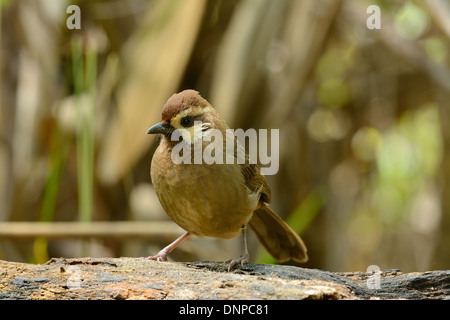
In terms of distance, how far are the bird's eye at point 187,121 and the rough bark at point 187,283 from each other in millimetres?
681

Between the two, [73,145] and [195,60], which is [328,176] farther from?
[73,145]

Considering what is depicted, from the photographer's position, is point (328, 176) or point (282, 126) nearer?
point (282, 126)

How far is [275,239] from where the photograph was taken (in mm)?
3768

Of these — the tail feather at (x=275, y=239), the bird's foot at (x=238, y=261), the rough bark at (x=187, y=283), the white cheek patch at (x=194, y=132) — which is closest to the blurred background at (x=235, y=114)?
the tail feather at (x=275, y=239)

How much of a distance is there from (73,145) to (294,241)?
90.6 inches

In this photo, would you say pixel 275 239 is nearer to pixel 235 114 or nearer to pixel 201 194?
pixel 201 194

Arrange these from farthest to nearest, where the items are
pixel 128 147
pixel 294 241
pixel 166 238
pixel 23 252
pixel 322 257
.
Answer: pixel 322 257, pixel 23 252, pixel 128 147, pixel 166 238, pixel 294 241

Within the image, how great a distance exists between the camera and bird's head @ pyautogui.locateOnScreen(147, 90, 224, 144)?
288 centimetres

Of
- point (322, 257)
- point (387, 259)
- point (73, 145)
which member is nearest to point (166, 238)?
point (73, 145)

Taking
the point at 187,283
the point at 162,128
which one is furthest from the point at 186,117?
the point at 187,283

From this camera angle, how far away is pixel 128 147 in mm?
4875

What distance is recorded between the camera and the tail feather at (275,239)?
3.73 m

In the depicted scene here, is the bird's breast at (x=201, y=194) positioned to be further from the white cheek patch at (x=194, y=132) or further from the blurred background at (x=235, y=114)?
the blurred background at (x=235, y=114)

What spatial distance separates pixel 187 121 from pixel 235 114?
2083mm
